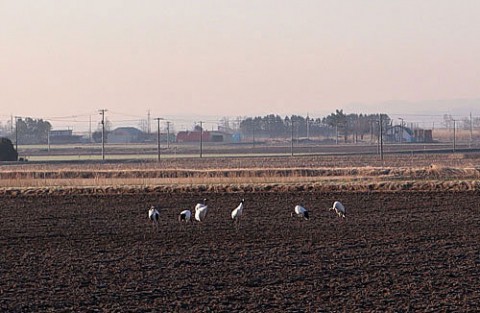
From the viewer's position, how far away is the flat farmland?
16312 millimetres

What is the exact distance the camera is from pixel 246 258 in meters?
21.1

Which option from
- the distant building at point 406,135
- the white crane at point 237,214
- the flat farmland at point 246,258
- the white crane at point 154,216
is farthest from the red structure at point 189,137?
the white crane at point 237,214

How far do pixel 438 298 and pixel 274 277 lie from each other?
11.7 feet

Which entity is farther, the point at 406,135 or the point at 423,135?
the point at 406,135

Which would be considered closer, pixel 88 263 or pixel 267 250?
pixel 88 263

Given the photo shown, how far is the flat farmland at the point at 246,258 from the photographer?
53.5 ft

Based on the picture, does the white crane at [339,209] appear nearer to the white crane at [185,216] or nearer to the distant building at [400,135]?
the white crane at [185,216]

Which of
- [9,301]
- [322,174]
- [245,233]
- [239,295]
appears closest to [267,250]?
[245,233]

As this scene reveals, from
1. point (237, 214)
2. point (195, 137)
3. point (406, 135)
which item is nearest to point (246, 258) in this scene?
point (237, 214)

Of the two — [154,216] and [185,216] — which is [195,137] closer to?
[185,216]

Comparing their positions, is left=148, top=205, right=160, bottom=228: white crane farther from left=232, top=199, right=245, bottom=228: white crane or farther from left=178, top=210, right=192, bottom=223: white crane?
left=232, top=199, right=245, bottom=228: white crane

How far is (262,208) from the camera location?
106 feet

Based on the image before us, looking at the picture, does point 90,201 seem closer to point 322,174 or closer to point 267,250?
point 267,250

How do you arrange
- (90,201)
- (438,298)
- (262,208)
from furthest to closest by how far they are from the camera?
(90,201) → (262,208) → (438,298)
